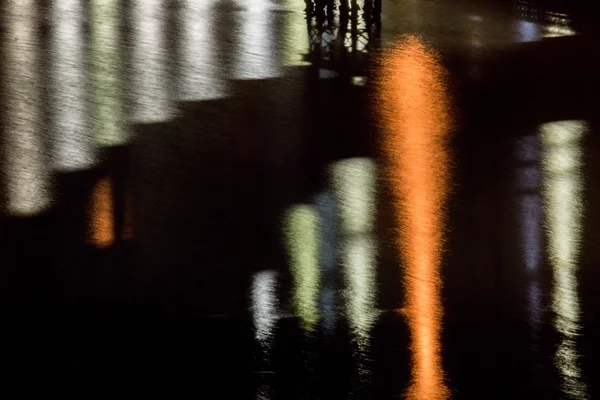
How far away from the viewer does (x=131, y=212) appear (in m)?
8.33

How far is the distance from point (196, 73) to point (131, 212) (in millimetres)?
4192

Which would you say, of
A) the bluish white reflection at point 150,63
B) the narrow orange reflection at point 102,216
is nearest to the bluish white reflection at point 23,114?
the narrow orange reflection at point 102,216

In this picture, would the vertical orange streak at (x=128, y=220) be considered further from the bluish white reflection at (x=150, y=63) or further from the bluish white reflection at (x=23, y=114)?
the bluish white reflection at (x=150, y=63)

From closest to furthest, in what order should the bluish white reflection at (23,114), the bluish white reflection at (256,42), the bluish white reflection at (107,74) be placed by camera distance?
the bluish white reflection at (23,114), the bluish white reflection at (107,74), the bluish white reflection at (256,42)

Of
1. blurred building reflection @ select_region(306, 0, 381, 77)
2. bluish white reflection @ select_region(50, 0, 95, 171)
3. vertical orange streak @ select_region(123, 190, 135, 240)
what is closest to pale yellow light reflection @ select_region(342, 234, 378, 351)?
vertical orange streak @ select_region(123, 190, 135, 240)

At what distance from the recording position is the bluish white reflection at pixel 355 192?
8.24m

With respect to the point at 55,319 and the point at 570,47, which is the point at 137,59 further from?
the point at 55,319

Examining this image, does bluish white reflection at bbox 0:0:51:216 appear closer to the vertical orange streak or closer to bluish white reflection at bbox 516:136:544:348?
the vertical orange streak

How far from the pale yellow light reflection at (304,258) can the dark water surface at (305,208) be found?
0.02 m

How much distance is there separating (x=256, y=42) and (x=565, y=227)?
20.7 feet

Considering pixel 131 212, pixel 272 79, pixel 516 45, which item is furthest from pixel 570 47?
pixel 131 212

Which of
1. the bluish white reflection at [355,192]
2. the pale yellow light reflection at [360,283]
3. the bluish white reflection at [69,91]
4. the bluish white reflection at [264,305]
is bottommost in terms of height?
the pale yellow light reflection at [360,283]

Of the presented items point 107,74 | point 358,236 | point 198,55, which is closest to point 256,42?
point 198,55

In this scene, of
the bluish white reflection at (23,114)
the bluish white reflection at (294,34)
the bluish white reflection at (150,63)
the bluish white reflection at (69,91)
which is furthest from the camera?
the bluish white reflection at (294,34)
